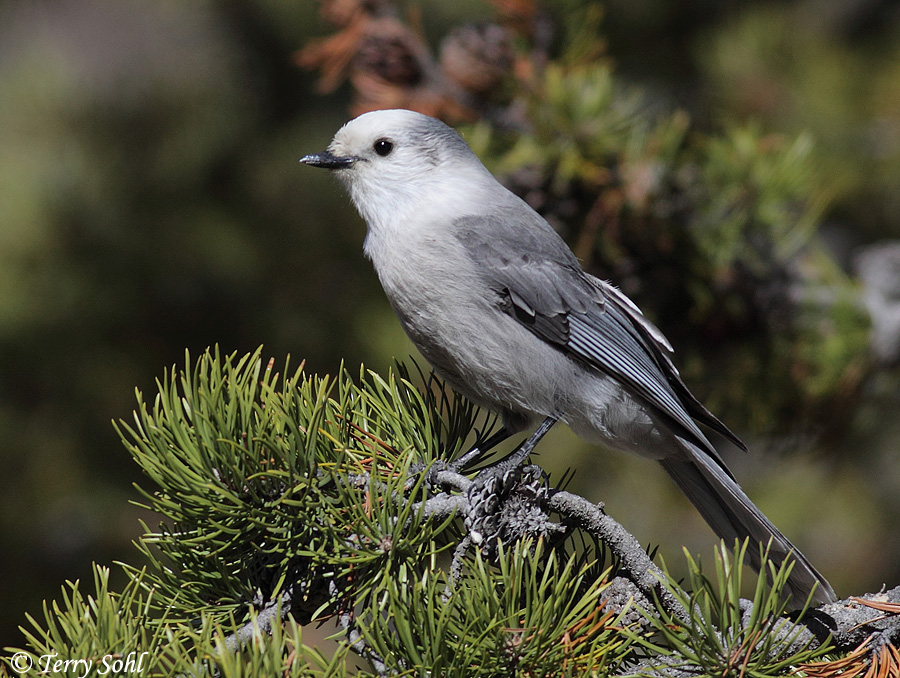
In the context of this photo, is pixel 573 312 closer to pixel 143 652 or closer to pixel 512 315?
→ pixel 512 315

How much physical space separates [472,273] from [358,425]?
22.2 inches

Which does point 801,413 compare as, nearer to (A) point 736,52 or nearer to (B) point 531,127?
(B) point 531,127

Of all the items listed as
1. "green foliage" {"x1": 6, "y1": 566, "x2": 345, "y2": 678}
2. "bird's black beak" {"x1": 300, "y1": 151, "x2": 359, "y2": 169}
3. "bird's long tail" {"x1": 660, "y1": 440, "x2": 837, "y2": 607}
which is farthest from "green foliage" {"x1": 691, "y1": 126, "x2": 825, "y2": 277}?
"green foliage" {"x1": 6, "y1": 566, "x2": 345, "y2": 678}

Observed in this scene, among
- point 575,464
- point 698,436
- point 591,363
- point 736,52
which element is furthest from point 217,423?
point 736,52

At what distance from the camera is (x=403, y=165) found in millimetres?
2055

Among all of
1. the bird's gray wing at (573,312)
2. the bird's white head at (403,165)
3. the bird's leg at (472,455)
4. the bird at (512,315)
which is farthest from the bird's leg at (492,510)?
the bird's white head at (403,165)

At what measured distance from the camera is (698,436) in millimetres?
1843

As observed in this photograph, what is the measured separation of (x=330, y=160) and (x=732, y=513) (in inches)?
53.8

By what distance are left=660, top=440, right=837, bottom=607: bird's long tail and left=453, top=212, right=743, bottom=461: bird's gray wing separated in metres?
0.07

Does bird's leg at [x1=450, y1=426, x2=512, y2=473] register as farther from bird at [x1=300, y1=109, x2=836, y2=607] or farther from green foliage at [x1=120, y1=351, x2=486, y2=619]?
green foliage at [x1=120, y1=351, x2=486, y2=619]

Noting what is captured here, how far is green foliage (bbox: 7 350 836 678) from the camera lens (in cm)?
99

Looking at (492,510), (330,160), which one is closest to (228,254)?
(330,160)

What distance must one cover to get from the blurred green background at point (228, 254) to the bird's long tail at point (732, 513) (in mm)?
365

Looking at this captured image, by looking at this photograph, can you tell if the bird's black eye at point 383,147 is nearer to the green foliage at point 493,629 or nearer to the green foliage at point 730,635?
the green foliage at point 493,629
